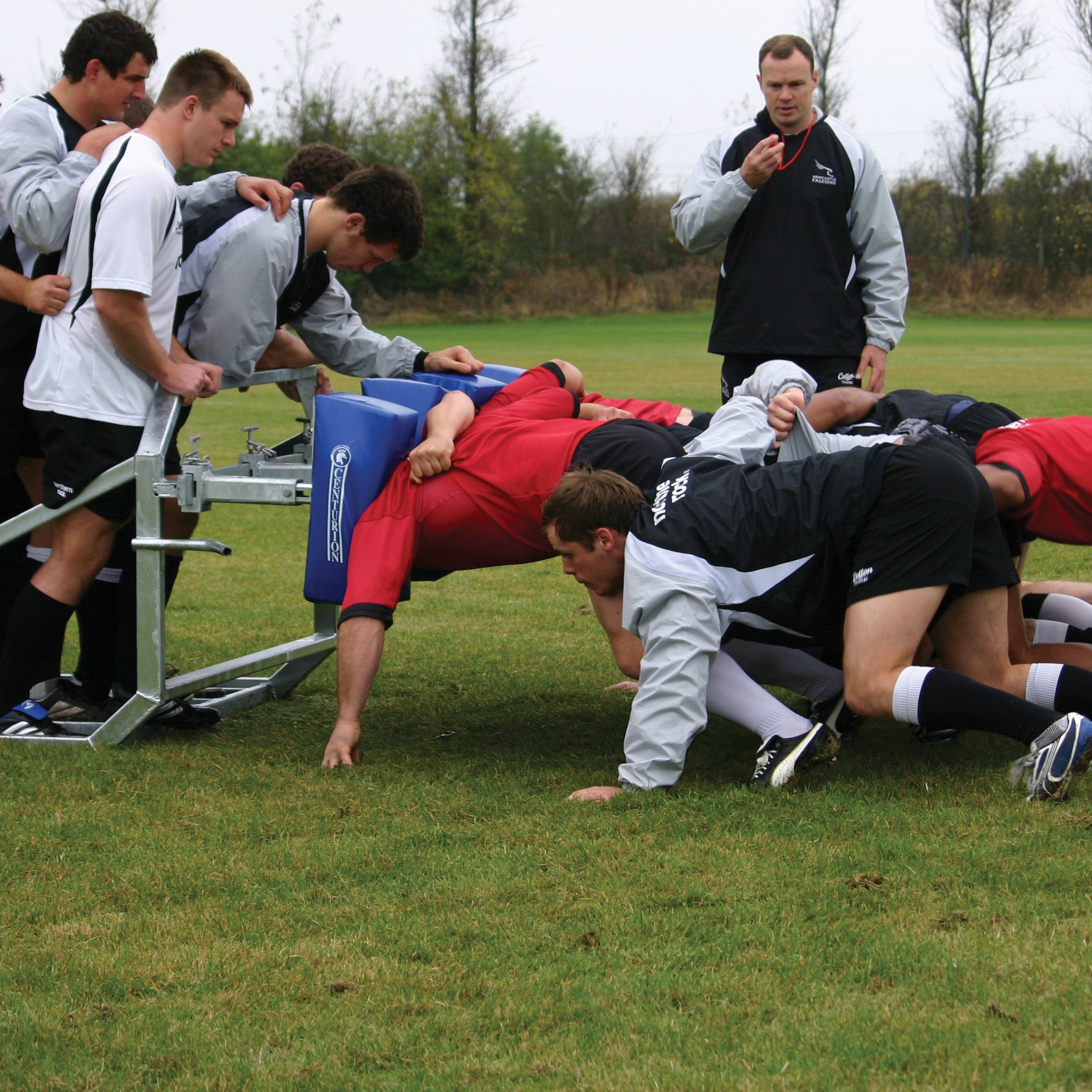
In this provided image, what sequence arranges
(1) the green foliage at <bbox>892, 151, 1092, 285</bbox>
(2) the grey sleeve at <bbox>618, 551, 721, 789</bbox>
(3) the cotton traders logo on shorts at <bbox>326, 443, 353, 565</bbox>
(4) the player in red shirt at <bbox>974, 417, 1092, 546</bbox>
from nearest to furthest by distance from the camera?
(2) the grey sleeve at <bbox>618, 551, 721, 789</bbox>
(4) the player in red shirt at <bbox>974, 417, 1092, 546</bbox>
(3) the cotton traders logo on shorts at <bbox>326, 443, 353, 565</bbox>
(1) the green foliage at <bbox>892, 151, 1092, 285</bbox>

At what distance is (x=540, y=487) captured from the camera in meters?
4.12

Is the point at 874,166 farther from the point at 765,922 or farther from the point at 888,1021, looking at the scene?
the point at 888,1021

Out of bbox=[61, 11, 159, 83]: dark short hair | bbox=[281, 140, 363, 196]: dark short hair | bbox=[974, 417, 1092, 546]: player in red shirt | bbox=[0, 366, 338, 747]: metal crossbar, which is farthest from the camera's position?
bbox=[281, 140, 363, 196]: dark short hair

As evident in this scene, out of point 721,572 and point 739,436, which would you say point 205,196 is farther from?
point 721,572

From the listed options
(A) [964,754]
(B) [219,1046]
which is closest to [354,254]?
(A) [964,754]

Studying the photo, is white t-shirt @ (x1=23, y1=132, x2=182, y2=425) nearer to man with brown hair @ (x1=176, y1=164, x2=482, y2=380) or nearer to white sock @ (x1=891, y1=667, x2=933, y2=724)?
man with brown hair @ (x1=176, y1=164, x2=482, y2=380)

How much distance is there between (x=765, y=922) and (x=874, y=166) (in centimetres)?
357

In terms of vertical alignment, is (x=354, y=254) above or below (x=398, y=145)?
below

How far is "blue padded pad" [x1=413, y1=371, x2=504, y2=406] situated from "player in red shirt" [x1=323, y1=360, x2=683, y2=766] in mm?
461

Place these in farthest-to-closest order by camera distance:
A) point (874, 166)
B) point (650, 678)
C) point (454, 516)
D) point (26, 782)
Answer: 1. point (874, 166)
2. point (454, 516)
3. point (26, 782)
4. point (650, 678)

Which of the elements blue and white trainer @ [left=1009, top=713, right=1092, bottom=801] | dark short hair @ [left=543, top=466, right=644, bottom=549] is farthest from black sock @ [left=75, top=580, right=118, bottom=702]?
blue and white trainer @ [left=1009, top=713, right=1092, bottom=801]

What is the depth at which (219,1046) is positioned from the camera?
2.29 meters

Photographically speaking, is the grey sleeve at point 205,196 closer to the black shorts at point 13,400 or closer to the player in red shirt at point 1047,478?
the black shorts at point 13,400

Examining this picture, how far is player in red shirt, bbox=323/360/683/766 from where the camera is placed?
401cm
